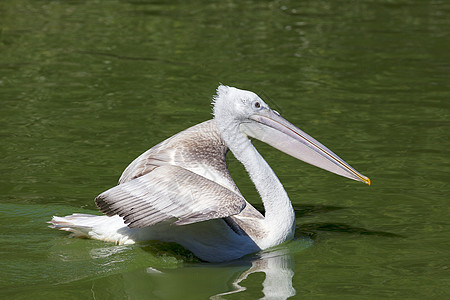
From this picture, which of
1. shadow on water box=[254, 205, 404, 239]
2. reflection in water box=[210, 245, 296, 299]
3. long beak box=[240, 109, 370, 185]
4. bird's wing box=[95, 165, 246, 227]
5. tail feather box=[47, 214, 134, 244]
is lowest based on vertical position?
shadow on water box=[254, 205, 404, 239]

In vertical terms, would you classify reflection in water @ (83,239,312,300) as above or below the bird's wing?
below

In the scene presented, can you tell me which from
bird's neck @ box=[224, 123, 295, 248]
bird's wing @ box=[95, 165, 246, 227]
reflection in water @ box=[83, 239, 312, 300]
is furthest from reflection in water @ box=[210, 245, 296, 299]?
bird's wing @ box=[95, 165, 246, 227]

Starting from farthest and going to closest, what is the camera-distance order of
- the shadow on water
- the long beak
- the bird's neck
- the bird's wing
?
1. the shadow on water
2. the long beak
3. the bird's neck
4. the bird's wing

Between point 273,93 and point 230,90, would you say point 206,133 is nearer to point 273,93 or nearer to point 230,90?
point 230,90

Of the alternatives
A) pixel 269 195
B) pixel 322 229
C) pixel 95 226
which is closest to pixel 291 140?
pixel 269 195

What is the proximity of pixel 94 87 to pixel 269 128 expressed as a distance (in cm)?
486

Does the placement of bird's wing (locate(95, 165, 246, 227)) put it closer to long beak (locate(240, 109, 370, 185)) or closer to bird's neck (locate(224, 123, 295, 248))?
bird's neck (locate(224, 123, 295, 248))

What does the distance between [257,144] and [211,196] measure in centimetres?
338

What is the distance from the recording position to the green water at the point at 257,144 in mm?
5199

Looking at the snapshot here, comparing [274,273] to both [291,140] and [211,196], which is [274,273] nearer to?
[211,196]

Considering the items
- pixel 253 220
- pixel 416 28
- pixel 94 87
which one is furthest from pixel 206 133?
pixel 416 28

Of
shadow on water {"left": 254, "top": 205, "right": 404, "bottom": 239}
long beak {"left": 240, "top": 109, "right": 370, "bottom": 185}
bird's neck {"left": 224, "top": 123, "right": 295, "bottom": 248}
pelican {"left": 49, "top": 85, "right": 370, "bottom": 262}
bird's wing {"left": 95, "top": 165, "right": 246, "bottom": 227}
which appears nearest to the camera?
bird's wing {"left": 95, "top": 165, "right": 246, "bottom": 227}

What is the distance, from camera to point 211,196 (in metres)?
5.11

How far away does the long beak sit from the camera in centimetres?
574
